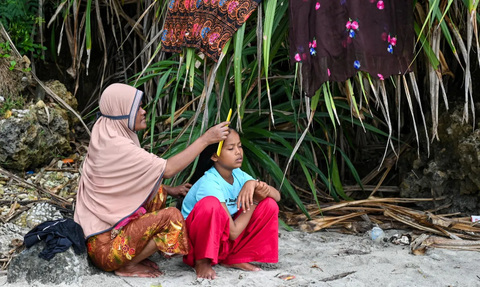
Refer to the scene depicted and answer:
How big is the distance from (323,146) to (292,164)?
240 millimetres

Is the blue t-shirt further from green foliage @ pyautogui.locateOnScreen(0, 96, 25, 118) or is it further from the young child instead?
green foliage @ pyautogui.locateOnScreen(0, 96, 25, 118)

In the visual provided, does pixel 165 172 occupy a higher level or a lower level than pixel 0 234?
higher

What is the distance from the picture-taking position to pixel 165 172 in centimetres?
261

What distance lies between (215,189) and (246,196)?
15 centimetres

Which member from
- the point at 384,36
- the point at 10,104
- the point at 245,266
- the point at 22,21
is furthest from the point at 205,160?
the point at 22,21

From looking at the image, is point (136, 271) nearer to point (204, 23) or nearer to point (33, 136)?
point (204, 23)

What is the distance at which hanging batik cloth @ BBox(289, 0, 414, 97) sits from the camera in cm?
282

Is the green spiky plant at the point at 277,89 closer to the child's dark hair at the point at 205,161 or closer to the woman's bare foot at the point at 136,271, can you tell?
the child's dark hair at the point at 205,161

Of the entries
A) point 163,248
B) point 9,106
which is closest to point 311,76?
point 163,248

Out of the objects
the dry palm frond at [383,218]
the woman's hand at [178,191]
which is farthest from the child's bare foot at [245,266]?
the dry palm frond at [383,218]

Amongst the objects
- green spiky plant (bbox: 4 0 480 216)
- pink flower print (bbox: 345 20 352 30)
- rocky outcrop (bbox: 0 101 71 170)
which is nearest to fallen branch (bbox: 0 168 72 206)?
rocky outcrop (bbox: 0 101 71 170)

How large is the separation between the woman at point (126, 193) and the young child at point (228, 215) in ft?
0.34

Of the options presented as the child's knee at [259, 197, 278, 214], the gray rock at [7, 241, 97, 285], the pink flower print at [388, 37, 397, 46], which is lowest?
the gray rock at [7, 241, 97, 285]

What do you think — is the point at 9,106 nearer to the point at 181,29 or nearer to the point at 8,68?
the point at 8,68
